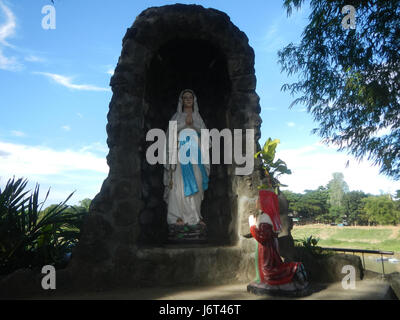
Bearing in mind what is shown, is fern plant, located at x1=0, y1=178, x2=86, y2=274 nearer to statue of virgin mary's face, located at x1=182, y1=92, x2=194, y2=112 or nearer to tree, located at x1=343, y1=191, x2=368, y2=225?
statue of virgin mary's face, located at x1=182, y1=92, x2=194, y2=112

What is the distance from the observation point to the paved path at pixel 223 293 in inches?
127

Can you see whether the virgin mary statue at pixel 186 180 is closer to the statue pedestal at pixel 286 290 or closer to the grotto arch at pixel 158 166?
the grotto arch at pixel 158 166

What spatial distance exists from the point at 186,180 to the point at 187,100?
56.4 inches

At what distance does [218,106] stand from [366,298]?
12.5ft

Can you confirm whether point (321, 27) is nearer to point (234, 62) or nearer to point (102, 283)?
point (234, 62)

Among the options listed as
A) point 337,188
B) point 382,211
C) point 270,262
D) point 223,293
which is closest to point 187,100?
point 270,262

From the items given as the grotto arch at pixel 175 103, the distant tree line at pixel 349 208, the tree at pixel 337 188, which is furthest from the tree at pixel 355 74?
the tree at pixel 337 188

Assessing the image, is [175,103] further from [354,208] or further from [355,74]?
[354,208]

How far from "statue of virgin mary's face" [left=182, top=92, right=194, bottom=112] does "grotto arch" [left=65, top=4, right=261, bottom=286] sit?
20.8 inches

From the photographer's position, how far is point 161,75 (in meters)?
5.52

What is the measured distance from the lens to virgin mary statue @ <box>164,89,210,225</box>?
479cm

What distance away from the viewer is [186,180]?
16.1 feet

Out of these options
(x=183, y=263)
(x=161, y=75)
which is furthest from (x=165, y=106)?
(x=183, y=263)

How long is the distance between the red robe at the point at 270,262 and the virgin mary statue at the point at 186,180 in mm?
1505
